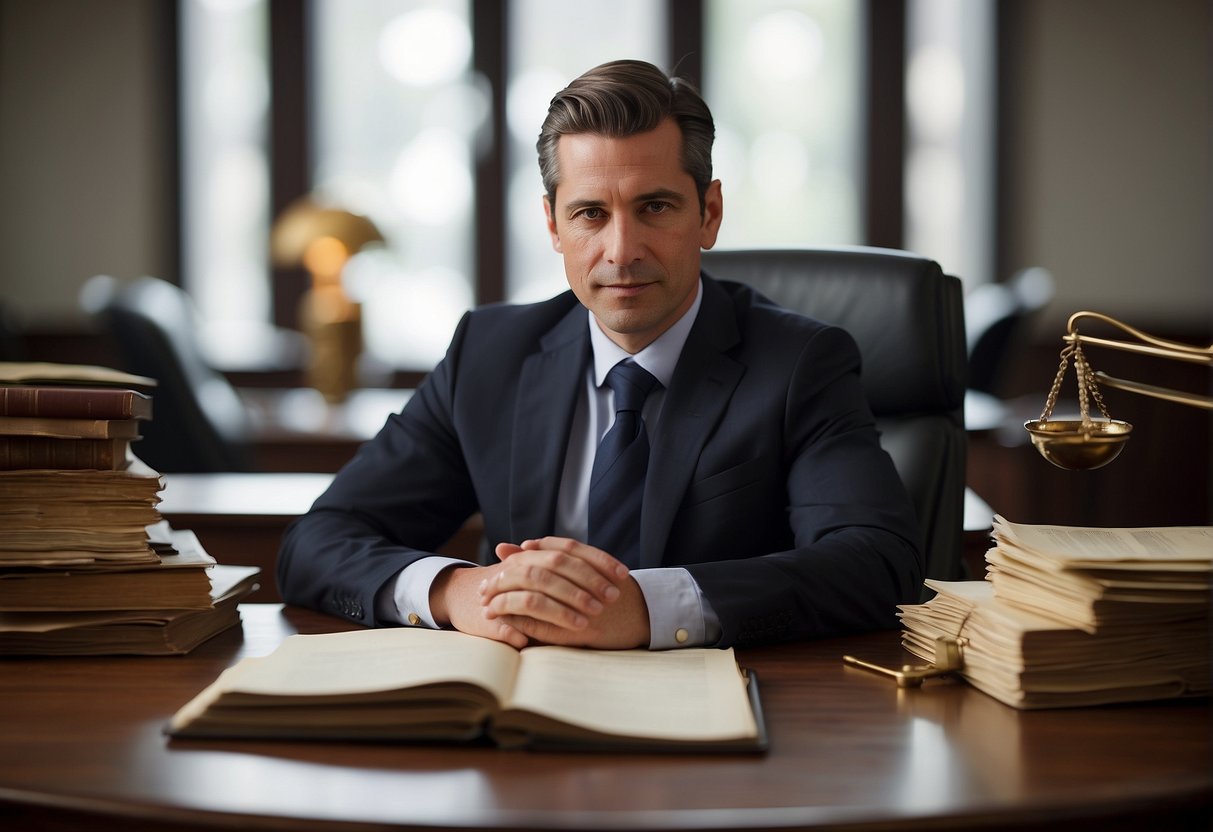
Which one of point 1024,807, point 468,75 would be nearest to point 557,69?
point 468,75

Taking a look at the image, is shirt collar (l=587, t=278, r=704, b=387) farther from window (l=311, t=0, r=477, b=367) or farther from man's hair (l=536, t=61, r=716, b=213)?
window (l=311, t=0, r=477, b=367)

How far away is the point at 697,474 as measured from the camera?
1.65 m

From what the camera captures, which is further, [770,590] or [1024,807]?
[770,590]

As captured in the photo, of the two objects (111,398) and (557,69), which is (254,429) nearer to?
(111,398)

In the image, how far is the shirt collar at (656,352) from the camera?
1762mm

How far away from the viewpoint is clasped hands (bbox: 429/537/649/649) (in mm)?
1233

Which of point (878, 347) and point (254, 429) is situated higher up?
point (878, 347)

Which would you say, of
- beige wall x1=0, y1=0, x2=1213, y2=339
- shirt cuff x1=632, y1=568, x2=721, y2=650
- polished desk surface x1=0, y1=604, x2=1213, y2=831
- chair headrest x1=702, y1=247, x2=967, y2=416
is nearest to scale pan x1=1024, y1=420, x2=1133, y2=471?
polished desk surface x1=0, y1=604, x2=1213, y2=831

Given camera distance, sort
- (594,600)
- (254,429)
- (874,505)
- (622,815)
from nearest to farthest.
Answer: (622,815) → (594,600) → (874,505) → (254,429)

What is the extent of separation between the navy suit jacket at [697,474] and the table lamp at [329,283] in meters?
2.40

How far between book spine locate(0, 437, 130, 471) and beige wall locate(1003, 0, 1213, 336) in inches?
206

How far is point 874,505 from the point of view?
154 centimetres

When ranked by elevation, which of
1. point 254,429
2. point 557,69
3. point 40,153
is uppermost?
point 557,69

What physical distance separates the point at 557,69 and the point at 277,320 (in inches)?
69.9
